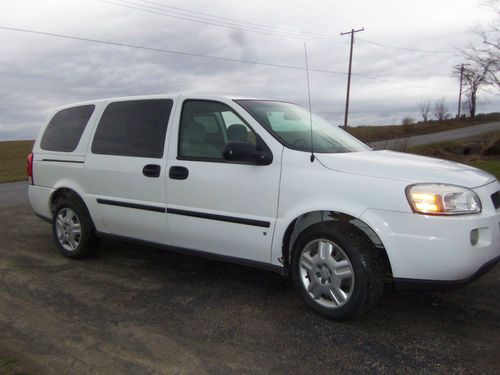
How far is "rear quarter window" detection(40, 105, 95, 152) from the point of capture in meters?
5.23

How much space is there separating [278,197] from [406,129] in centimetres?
4243

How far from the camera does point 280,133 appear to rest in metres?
3.89

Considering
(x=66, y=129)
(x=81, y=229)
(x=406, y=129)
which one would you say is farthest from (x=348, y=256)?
(x=406, y=129)

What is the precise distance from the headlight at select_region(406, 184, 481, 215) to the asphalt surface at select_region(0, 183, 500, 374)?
2.94 ft

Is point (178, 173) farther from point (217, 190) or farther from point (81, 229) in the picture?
point (81, 229)

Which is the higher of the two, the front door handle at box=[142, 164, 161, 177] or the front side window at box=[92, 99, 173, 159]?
the front side window at box=[92, 99, 173, 159]

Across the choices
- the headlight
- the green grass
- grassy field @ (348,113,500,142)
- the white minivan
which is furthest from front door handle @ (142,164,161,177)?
grassy field @ (348,113,500,142)

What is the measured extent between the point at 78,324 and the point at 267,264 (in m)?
1.51

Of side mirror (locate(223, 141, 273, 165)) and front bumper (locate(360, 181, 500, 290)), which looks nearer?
front bumper (locate(360, 181, 500, 290))

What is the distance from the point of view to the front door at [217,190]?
12.3ft

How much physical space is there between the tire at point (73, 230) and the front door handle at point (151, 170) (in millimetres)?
1110

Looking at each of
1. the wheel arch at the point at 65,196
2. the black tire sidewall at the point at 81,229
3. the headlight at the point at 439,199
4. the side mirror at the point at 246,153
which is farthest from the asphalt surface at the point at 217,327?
the side mirror at the point at 246,153

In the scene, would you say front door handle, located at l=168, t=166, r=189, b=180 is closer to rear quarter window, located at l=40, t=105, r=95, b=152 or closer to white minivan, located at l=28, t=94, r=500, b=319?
white minivan, located at l=28, t=94, r=500, b=319

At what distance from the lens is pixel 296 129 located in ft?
13.3
